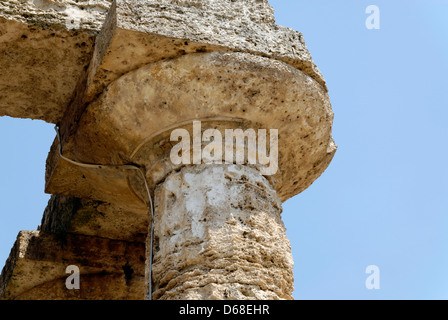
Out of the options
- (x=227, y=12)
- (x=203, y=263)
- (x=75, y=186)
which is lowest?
(x=203, y=263)

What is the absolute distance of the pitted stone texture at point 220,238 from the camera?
329cm

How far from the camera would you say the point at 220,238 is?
3.42 m

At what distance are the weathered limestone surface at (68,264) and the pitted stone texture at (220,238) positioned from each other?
5.70 feet

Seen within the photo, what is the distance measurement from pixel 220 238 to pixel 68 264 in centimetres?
226

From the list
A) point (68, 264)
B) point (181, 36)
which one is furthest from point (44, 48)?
point (68, 264)

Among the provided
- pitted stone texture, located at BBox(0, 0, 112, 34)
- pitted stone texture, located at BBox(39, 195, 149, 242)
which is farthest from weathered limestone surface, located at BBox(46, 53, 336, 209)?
pitted stone texture, located at BBox(39, 195, 149, 242)

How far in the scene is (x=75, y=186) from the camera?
478 cm

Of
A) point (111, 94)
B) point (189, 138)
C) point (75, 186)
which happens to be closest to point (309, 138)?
point (189, 138)

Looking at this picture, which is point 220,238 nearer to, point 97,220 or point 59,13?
point 59,13

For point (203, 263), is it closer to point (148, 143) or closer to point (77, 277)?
point (148, 143)

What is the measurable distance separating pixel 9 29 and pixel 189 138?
3.90ft

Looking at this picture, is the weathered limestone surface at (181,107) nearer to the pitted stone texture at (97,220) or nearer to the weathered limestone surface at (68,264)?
the pitted stone texture at (97,220)

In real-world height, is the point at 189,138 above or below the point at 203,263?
above

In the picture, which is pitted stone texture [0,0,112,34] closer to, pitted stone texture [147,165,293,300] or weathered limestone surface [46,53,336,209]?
weathered limestone surface [46,53,336,209]
